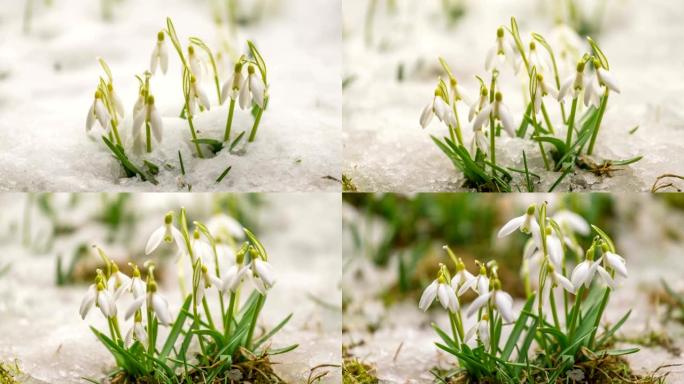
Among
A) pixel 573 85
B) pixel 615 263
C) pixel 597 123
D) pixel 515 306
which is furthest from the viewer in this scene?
pixel 515 306

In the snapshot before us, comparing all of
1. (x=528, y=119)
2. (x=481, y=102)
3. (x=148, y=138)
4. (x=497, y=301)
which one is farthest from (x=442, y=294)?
(x=148, y=138)

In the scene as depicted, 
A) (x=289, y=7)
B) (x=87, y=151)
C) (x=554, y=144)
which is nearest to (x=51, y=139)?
(x=87, y=151)

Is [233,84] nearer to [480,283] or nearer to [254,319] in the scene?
[254,319]

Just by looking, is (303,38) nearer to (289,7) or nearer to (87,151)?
(289,7)

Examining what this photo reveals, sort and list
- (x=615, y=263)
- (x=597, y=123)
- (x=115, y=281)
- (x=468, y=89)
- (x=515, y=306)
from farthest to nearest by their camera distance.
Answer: (x=468, y=89), (x=515, y=306), (x=597, y=123), (x=115, y=281), (x=615, y=263)

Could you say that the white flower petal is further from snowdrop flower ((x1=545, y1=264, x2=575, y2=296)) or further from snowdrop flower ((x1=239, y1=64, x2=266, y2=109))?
snowdrop flower ((x1=239, y1=64, x2=266, y2=109))

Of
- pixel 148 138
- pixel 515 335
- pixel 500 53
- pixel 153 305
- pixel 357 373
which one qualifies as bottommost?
pixel 357 373
